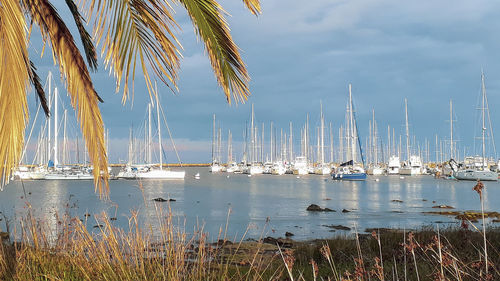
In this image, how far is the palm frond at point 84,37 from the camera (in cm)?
754

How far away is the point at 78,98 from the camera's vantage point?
5.60m

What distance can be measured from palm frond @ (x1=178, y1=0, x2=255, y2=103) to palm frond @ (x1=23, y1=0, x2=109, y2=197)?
1503mm

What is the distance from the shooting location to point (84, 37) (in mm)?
7871

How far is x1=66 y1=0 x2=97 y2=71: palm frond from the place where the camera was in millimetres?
7543

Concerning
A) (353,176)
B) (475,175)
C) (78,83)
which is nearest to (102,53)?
(78,83)

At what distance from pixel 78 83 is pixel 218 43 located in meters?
1.70

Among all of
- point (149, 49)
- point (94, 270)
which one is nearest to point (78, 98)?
point (149, 49)

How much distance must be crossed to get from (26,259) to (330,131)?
303 ft

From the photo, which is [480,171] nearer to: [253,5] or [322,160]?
[322,160]

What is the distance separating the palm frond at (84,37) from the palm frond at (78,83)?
143 cm

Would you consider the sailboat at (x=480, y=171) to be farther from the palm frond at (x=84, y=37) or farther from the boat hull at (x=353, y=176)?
the palm frond at (x=84, y=37)

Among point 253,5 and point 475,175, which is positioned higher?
point 253,5

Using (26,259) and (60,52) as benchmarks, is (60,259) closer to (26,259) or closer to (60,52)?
(26,259)

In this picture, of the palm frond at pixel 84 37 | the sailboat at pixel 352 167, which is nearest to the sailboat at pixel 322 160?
the sailboat at pixel 352 167
